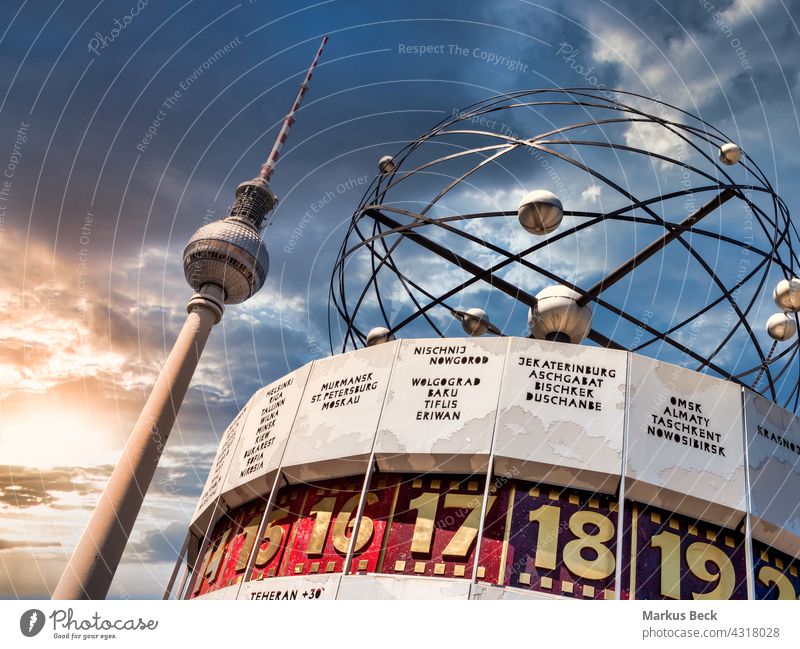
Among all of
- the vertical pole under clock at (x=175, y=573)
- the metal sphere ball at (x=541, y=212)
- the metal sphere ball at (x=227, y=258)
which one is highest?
the metal sphere ball at (x=227, y=258)

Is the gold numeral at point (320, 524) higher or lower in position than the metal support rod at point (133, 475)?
lower

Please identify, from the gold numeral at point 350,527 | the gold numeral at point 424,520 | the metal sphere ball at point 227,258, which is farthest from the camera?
the metal sphere ball at point 227,258

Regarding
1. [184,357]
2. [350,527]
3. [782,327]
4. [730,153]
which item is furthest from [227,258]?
[730,153]

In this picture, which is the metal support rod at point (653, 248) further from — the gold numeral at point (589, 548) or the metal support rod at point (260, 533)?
the metal support rod at point (260, 533)

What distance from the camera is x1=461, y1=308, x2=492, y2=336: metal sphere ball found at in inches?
752

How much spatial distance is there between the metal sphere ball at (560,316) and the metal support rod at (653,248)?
23cm

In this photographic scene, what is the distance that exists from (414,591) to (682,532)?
195 inches

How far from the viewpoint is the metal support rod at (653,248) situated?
1523 centimetres

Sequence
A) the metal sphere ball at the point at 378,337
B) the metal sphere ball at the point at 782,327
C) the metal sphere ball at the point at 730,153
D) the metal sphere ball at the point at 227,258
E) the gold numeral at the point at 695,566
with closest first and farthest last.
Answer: the gold numeral at the point at 695,566 → the metal sphere ball at the point at 730,153 → the metal sphere ball at the point at 782,327 → the metal sphere ball at the point at 378,337 → the metal sphere ball at the point at 227,258

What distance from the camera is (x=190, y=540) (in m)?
18.0

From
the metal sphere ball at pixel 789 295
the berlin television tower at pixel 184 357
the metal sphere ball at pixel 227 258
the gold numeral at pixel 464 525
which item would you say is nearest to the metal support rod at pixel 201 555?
the gold numeral at pixel 464 525

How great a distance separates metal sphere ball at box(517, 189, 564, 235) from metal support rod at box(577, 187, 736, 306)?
6.85 ft
